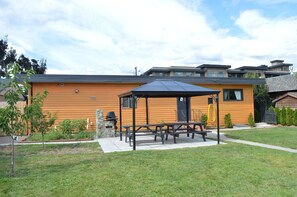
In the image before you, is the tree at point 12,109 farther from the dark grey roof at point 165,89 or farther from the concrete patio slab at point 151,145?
the dark grey roof at point 165,89

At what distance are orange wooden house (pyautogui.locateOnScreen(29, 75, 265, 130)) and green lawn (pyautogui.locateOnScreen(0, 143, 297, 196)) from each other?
6.67m

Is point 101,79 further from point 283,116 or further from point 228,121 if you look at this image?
point 283,116

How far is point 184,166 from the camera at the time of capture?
537 cm

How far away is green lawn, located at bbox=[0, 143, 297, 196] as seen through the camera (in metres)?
3.96

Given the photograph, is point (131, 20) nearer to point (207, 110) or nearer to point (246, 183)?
point (207, 110)


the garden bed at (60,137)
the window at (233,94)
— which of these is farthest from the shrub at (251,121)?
the garden bed at (60,137)

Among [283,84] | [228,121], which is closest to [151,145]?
[228,121]

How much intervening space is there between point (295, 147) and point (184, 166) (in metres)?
4.40

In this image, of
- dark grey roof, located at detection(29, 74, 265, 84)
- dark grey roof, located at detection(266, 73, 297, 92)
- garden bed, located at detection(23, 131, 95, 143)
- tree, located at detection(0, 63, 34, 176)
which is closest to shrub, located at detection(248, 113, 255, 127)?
dark grey roof, located at detection(29, 74, 265, 84)

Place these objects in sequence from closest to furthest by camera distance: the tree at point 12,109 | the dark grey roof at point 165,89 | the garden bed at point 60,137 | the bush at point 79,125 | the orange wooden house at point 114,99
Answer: the tree at point 12,109 → the dark grey roof at point 165,89 → the garden bed at point 60,137 → the bush at point 79,125 → the orange wooden house at point 114,99

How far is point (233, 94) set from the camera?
16.3 metres

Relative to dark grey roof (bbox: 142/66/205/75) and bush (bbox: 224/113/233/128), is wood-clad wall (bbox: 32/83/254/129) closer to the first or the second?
bush (bbox: 224/113/233/128)

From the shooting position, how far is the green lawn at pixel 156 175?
396 centimetres

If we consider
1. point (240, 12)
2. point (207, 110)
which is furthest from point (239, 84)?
point (240, 12)
